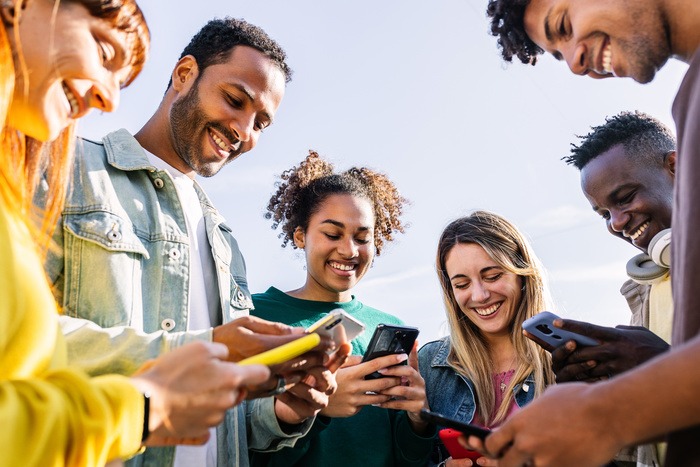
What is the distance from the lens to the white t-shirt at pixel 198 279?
275cm

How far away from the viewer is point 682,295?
1.62m

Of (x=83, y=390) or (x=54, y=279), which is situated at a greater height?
(x=54, y=279)

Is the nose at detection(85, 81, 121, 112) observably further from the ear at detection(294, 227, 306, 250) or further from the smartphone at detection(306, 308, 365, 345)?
the ear at detection(294, 227, 306, 250)

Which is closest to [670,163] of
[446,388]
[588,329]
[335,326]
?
[588,329]

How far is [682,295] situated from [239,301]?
218 centimetres

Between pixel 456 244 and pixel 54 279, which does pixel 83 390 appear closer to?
pixel 54 279

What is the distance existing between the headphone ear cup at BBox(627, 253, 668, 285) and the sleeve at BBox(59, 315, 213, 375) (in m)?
2.63

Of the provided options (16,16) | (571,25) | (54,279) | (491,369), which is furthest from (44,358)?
(491,369)

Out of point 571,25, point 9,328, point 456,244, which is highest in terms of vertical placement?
point 571,25

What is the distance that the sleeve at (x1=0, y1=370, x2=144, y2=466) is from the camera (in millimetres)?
1244

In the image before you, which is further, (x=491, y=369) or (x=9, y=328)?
(x=491, y=369)

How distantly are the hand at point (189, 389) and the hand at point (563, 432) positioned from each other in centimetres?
68

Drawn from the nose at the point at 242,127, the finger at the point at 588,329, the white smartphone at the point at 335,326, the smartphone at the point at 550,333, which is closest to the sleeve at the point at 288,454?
the white smartphone at the point at 335,326

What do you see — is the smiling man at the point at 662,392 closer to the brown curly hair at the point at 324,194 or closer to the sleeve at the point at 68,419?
the sleeve at the point at 68,419
